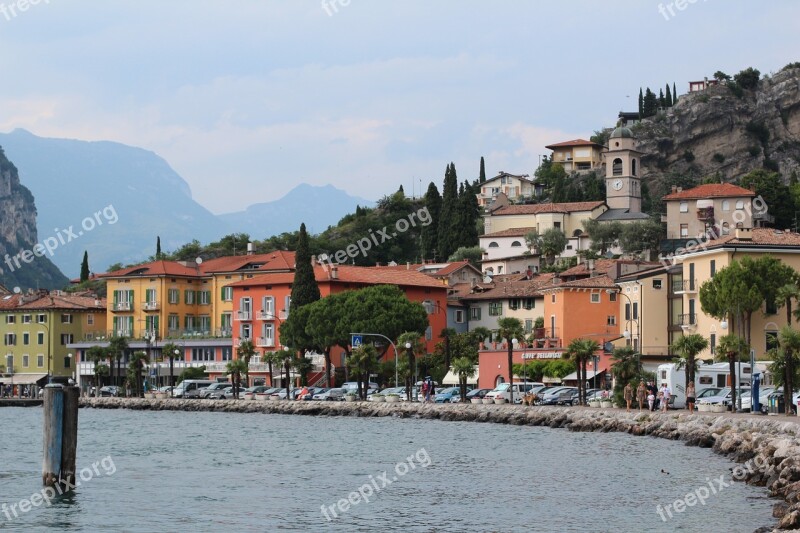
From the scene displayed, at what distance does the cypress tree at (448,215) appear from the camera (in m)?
140

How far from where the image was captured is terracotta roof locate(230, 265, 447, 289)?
10562 centimetres

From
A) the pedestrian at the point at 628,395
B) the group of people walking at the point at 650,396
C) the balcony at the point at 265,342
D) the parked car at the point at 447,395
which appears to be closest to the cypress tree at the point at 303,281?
the balcony at the point at 265,342

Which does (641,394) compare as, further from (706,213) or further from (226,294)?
(706,213)

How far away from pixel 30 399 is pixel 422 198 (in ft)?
266

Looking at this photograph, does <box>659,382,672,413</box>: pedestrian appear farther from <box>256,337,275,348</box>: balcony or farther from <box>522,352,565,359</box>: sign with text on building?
<box>256,337,275,348</box>: balcony

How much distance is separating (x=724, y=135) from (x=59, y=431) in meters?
166

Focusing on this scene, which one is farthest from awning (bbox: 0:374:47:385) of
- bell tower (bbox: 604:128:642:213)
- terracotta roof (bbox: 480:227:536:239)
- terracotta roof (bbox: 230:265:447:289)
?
bell tower (bbox: 604:128:642:213)

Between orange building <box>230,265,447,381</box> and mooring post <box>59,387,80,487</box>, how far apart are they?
7031 cm

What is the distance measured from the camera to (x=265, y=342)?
109m

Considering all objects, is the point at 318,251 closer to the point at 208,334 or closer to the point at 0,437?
the point at 208,334

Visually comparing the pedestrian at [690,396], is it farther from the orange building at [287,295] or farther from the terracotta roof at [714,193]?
the terracotta roof at [714,193]

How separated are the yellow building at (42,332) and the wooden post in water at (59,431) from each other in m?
95.0

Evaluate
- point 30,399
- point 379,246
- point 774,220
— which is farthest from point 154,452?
point 379,246

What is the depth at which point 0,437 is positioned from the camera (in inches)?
2525
